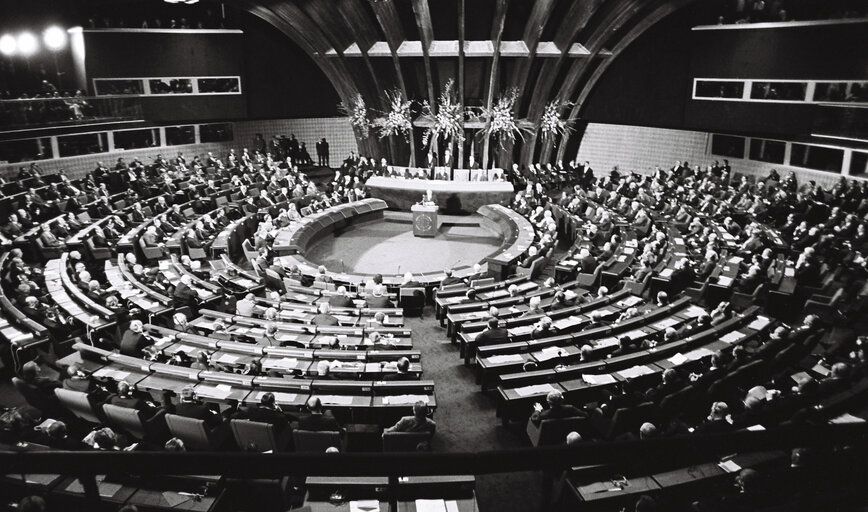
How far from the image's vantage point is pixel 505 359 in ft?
39.9

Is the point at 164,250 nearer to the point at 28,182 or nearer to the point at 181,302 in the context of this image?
the point at 181,302

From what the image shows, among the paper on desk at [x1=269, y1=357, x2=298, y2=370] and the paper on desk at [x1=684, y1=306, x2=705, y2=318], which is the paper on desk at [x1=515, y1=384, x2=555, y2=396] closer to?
the paper on desk at [x1=269, y1=357, x2=298, y2=370]

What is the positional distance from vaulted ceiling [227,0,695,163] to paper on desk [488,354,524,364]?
72.9ft

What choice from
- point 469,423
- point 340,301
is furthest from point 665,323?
point 340,301

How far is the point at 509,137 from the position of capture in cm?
3534

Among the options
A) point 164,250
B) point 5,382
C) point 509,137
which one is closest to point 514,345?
point 5,382

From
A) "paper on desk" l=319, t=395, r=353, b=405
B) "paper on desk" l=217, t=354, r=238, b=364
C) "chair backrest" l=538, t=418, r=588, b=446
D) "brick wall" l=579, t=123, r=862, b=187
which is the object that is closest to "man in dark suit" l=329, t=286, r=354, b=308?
"paper on desk" l=217, t=354, r=238, b=364

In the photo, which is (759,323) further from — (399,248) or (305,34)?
(305,34)

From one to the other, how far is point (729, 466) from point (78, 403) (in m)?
11.3

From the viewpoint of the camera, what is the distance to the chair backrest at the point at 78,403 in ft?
32.7

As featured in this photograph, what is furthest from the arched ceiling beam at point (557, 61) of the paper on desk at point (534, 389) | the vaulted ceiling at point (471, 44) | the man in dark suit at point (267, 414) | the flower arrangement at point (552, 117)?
the man in dark suit at point (267, 414)

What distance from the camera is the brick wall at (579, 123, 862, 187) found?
3297 centimetres

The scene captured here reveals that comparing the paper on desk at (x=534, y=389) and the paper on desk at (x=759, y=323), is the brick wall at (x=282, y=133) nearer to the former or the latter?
the paper on desk at (x=534, y=389)

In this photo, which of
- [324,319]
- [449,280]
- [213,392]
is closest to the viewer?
[213,392]
